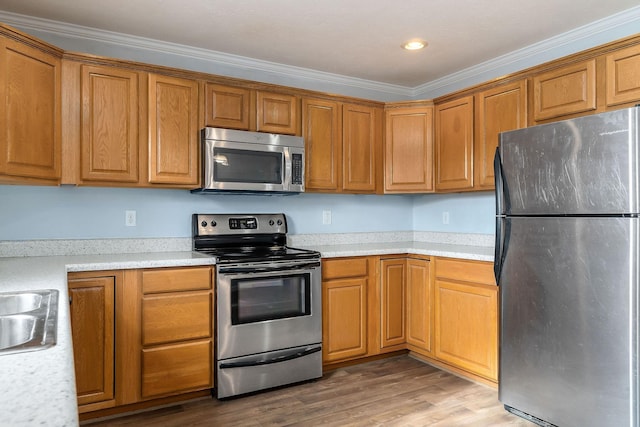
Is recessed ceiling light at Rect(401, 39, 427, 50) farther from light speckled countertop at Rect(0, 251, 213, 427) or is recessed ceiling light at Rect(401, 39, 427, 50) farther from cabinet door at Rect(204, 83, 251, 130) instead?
light speckled countertop at Rect(0, 251, 213, 427)

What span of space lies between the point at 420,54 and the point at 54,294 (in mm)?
2945

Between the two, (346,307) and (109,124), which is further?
(346,307)

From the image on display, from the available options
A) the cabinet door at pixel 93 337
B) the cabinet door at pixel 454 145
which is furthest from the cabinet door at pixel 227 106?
the cabinet door at pixel 454 145

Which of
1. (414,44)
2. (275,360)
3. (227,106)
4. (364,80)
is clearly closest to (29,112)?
(227,106)

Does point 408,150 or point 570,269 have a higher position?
point 408,150

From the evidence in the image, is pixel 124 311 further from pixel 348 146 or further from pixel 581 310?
pixel 581 310

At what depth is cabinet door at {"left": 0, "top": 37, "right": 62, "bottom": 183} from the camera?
7.57 ft

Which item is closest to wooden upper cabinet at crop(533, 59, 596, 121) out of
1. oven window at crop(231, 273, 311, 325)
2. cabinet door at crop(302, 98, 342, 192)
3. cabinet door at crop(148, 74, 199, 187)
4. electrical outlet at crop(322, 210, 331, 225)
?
cabinet door at crop(302, 98, 342, 192)

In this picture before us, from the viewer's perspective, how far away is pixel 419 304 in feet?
11.6

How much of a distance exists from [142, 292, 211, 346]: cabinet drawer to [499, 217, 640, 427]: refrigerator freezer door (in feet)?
5.99

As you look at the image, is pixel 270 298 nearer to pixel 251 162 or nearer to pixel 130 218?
pixel 251 162

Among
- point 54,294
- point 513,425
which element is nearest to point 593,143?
point 513,425

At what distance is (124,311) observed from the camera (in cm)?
258

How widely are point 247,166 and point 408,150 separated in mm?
1444
